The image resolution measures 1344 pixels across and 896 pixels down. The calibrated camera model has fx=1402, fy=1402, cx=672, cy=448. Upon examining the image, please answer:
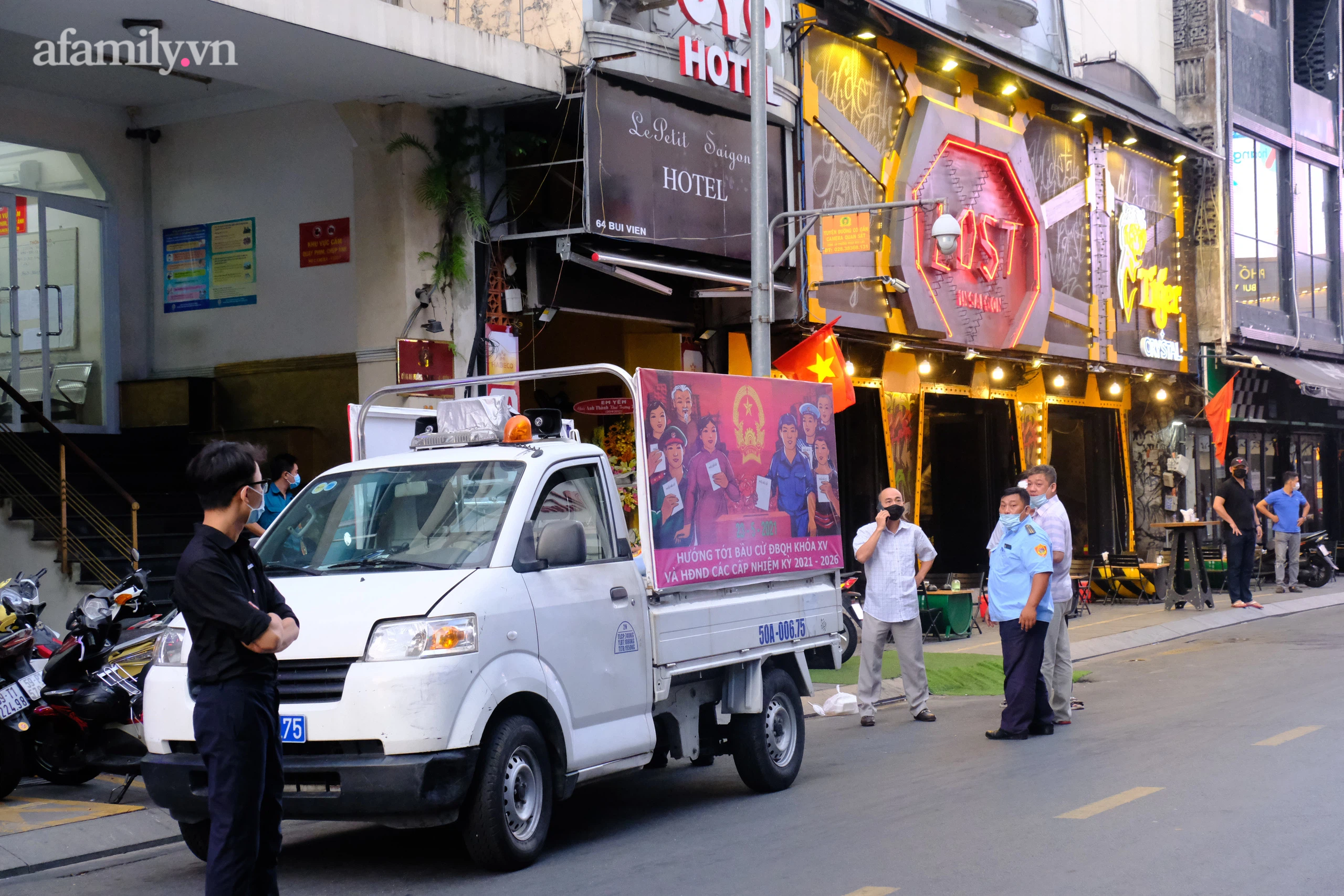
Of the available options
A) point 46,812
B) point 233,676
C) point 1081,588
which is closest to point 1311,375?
point 1081,588

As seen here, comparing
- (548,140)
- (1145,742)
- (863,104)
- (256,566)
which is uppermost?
(863,104)

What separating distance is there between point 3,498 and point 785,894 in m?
9.66

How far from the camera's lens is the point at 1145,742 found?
398 inches

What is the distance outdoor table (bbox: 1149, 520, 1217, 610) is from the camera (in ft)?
70.6

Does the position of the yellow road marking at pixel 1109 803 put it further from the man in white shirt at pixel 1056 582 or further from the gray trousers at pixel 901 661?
the gray trousers at pixel 901 661

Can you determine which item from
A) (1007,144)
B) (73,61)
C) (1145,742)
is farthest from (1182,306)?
(73,61)

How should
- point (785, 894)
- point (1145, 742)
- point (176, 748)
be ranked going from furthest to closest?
1. point (1145, 742)
2. point (176, 748)
3. point (785, 894)

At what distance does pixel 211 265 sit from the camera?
1608 centimetres

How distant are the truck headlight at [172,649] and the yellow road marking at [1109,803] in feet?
15.3

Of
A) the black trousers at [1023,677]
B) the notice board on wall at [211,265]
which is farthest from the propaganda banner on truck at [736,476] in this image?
the notice board on wall at [211,265]

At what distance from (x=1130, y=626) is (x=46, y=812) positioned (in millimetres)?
14807

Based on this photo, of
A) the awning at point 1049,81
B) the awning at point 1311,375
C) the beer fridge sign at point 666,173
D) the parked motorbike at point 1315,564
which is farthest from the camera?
the awning at point 1311,375

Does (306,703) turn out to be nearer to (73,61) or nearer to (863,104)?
(73,61)

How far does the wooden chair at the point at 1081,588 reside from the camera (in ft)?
69.1
